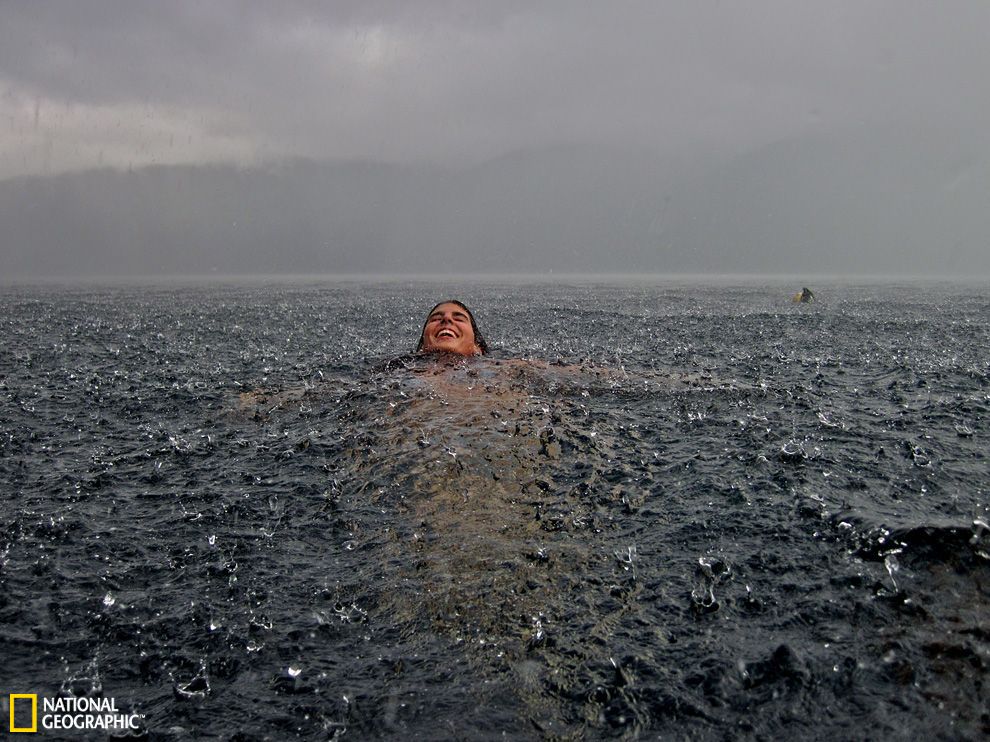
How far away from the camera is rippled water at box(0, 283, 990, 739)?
3.35 metres

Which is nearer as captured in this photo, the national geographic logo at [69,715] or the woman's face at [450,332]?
the national geographic logo at [69,715]

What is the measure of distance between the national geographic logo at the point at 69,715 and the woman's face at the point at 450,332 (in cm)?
902

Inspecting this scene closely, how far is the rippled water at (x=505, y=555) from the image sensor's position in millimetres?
3352

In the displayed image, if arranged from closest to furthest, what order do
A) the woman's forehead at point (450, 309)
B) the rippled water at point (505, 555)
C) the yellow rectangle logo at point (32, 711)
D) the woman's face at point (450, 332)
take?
the yellow rectangle logo at point (32, 711) → the rippled water at point (505, 555) → the woman's face at point (450, 332) → the woman's forehead at point (450, 309)

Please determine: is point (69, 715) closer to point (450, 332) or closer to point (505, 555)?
point (505, 555)

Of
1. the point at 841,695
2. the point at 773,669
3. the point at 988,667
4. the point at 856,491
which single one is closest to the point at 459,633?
the point at 773,669

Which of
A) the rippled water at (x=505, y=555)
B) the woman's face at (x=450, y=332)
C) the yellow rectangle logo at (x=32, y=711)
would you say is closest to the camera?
the yellow rectangle logo at (x=32, y=711)

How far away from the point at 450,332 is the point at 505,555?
25.3 ft

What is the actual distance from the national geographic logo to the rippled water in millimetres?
77

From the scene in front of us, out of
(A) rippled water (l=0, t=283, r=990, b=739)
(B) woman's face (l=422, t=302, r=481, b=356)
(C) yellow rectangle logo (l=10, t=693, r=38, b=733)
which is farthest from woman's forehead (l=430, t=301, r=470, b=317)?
(C) yellow rectangle logo (l=10, t=693, r=38, b=733)

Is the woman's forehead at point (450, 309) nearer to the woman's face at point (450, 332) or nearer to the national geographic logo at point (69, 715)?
the woman's face at point (450, 332)

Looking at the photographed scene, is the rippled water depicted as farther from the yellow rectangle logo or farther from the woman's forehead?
the woman's forehead

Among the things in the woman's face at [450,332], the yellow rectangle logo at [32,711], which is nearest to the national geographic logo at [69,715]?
the yellow rectangle logo at [32,711]

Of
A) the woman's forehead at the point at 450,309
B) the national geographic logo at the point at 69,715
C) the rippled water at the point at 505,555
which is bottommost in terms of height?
the national geographic logo at the point at 69,715
